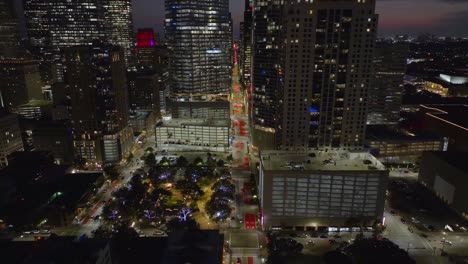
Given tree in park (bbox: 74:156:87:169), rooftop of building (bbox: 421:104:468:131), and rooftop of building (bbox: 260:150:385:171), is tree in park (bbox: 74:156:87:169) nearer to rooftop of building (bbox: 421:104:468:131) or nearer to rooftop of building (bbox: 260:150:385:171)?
rooftop of building (bbox: 260:150:385:171)

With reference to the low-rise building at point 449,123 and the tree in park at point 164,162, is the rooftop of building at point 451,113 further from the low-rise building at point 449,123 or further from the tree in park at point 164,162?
the tree in park at point 164,162

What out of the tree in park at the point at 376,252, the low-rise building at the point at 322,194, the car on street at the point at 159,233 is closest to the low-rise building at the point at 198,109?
the low-rise building at the point at 322,194

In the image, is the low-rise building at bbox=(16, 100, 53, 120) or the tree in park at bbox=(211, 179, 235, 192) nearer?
the tree in park at bbox=(211, 179, 235, 192)

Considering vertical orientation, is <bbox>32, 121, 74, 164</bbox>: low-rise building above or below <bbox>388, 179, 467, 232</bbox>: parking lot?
above

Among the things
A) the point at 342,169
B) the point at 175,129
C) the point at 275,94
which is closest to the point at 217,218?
the point at 342,169

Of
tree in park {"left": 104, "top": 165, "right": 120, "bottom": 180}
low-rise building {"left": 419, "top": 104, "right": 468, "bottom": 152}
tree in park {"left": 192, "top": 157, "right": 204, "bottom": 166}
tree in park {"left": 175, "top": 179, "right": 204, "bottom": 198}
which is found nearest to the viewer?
tree in park {"left": 175, "top": 179, "right": 204, "bottom": 198}

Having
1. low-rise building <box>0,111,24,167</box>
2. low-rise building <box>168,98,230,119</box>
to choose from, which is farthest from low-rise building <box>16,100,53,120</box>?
low-rise building <box>168,98,230,119</box>
